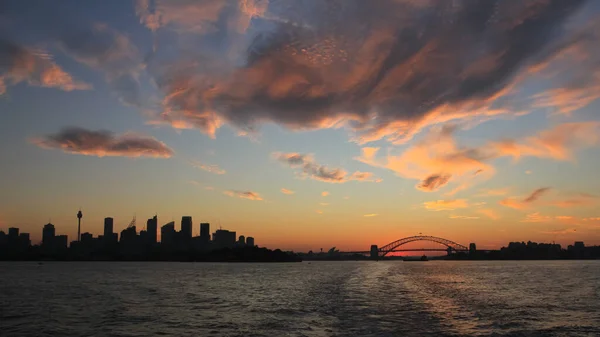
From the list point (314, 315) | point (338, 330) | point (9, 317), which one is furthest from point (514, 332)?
point (9, 317)

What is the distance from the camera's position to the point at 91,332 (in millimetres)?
36938

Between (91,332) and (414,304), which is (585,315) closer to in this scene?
(414,304)

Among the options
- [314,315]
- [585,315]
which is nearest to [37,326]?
[314,315]

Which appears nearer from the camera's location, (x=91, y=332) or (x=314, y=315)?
(x=91, y=332)

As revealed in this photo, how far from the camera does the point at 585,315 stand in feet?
153

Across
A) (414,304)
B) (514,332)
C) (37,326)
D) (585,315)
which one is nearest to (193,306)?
(37,326)

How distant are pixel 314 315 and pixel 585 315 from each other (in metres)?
27.8

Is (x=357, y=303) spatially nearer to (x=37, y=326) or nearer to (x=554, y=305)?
(x=554, y=305)

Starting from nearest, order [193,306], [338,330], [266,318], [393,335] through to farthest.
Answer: [393,335], [338,330], [266,318], [193,306]

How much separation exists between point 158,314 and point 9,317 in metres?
14.4

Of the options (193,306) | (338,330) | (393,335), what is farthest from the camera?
(193,306)

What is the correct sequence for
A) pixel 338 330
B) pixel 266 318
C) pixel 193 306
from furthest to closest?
pixel 193 306 → pixel 266 318 → pixel 338 330

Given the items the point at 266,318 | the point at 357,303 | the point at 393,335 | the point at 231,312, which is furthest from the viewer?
the point at 357,303

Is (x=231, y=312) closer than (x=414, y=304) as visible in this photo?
Yes
